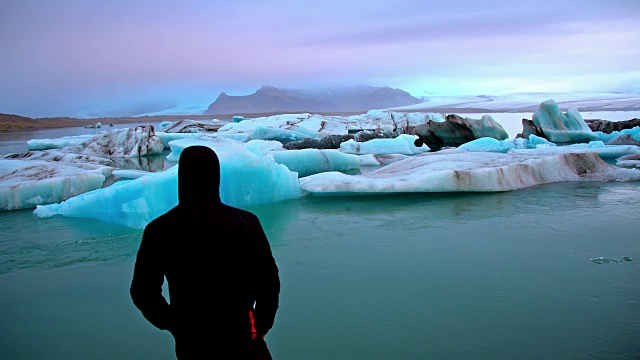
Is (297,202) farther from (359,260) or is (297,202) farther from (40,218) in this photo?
(40,218)

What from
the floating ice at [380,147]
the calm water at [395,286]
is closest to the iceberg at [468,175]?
the calm water at [395,286]

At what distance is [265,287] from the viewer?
141 cm

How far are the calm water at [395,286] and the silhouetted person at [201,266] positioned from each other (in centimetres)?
99

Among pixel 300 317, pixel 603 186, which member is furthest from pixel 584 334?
pixel 603 186

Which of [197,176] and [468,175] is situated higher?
[197,176]

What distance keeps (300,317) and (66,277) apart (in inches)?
74.7

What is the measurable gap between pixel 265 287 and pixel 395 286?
5.90 ft

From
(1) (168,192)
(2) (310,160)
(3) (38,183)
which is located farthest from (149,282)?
(2) (310,160)

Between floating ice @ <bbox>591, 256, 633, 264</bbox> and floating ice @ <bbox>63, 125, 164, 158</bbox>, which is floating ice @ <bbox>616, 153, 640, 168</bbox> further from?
floating ice @ <bbox>63, 125, 164, 158</bbox>

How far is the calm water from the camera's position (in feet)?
7.75

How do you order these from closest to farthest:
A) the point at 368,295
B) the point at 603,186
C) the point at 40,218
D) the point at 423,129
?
the point at 368,295
the point at 40,218
the point at 603,186
the point at 423,129

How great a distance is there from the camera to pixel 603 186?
6379 millimetres

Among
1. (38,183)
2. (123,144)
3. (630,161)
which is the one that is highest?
(123,144)

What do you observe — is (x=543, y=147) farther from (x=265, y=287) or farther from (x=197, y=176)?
(x=197, y=176)
